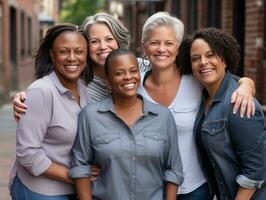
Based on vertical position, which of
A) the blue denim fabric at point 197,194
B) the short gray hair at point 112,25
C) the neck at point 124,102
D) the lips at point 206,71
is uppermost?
the short gray hair at point 112,25

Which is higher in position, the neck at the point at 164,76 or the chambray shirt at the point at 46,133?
the neck at the point at 164,76

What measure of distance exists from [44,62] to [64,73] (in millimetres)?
222

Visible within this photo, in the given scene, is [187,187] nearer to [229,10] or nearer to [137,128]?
[137,128]

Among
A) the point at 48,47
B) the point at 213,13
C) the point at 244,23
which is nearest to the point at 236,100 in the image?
the point at 48,47

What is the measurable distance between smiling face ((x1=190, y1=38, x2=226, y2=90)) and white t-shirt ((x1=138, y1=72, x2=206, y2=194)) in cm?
20

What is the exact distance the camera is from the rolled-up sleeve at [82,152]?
313 centimetres

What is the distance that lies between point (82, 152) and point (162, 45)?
2.59ft

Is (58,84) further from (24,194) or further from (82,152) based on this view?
(24,194)

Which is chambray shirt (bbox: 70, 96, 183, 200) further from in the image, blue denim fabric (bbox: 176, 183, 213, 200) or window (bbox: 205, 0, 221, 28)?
window (bbox: 205, 0, 221, 28)

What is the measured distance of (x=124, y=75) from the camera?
10.2ft

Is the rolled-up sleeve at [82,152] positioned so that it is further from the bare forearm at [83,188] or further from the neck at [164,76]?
the neck at [164,76]

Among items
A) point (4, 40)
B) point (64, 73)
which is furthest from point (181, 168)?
point (4, 40)

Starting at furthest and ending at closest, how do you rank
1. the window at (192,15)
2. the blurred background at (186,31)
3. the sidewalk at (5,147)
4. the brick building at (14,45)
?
the brick building at (14,45) < the window at (192,15) < the blurred background at (186,31) < the sidewalk at (5,147)

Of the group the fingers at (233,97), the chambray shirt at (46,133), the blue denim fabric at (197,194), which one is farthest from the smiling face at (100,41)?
the blue denim fabric at (197,194)
